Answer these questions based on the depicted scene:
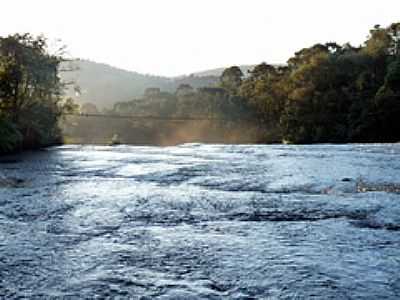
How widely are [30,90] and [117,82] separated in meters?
99.9

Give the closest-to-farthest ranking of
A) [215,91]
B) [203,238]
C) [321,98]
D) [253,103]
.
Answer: [203,238] → [321,98] → [253,103] → [215,91]

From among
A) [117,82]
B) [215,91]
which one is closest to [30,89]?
[215,91]

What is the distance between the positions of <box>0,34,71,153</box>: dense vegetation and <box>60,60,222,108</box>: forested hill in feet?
230

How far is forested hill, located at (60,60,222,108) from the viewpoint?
4446 inches

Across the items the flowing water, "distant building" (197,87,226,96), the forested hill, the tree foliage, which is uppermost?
the forested hill

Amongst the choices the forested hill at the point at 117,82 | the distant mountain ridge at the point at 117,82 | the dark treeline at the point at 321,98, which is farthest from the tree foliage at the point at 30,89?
the forested hill at the point at 117,82

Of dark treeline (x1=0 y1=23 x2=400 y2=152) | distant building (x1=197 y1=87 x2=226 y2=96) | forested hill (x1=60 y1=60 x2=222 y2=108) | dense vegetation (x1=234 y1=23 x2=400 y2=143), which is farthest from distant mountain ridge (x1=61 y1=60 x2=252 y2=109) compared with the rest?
dense vegetation (x1=234 y1=23 x2=400 y2=143)

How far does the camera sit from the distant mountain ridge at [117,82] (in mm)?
112619

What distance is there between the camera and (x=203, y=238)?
7121 millimetres

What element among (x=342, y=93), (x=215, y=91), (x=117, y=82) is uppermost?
(x=117, y=82)

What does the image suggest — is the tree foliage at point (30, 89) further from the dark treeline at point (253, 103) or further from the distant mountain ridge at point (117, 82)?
the distant mountain ridge at point (117, 82)

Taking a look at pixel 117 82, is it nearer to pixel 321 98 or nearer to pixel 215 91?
pixel 215 91

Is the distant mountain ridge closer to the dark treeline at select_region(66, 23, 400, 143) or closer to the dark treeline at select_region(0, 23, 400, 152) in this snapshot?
the dark treeline at select_region(0, 23, 400, 152)

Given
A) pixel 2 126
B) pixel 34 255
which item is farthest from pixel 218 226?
pixel 2 126
